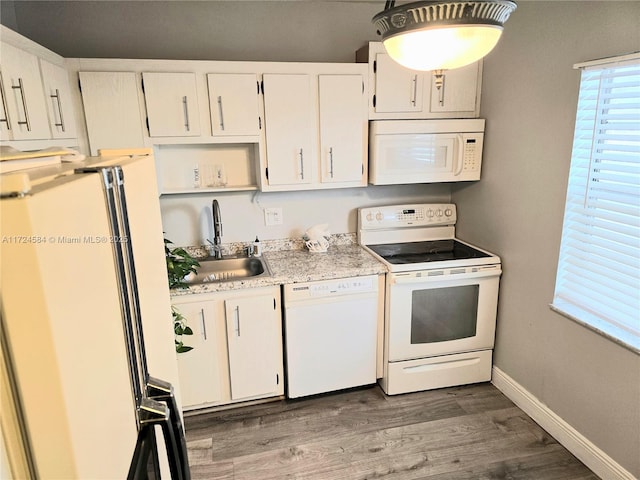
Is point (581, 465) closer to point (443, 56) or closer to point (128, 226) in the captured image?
point (443, 56)

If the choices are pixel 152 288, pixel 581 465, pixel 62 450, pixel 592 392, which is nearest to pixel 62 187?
pixel 62 450

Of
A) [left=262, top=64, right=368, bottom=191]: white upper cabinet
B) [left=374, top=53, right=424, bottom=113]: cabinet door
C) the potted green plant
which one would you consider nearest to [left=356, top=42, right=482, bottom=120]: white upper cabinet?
[left=374, top=53, right=424, bottom=113]: cabinet door

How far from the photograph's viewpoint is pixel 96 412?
1.82 ft

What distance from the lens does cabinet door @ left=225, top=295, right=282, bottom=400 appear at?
2482 mm

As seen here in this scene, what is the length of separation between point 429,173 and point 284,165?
103cm

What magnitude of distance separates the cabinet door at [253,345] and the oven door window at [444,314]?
926 mm

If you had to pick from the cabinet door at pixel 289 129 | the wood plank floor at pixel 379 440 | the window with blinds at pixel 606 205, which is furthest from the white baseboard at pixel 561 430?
the cabinet door at pixel 289 129

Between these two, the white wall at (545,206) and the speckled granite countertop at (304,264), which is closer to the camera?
the white wall at (545,206)

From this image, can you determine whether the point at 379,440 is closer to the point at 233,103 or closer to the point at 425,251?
the point at 425,251

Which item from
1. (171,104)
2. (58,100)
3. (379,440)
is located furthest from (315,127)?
(379,440)

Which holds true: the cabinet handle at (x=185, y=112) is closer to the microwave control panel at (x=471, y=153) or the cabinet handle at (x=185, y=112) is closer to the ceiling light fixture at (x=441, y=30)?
the ceiling light fixture at (x=441, y=30)

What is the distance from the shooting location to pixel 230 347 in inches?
99.2

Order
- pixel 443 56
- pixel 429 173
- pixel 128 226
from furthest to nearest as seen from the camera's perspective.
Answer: pixel 429 173 < pixel 443 56 < pixel 128 226

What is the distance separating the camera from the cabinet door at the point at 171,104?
7.70 feet
